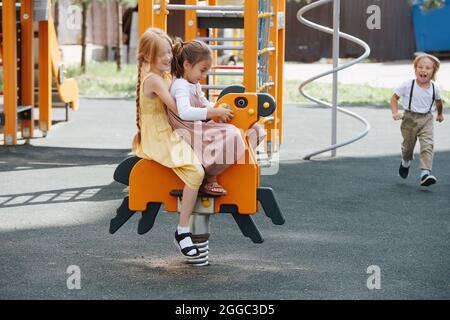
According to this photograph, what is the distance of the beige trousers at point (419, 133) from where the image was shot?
8.06 metres

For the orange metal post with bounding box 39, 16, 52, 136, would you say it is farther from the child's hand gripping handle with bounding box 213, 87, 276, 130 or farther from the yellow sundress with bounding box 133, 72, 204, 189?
the child's hand gripping handle with bounding box 213, 87, 276, 130

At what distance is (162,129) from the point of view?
15.9ft

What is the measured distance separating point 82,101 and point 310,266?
1206cm

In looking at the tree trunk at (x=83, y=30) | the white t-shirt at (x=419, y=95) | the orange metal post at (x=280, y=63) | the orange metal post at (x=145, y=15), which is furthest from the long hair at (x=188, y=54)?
the tree trunk at (x=83, y=30)

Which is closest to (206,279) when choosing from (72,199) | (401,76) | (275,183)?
(72,199)

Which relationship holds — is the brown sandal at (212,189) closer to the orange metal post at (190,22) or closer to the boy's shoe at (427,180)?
the boy's shoe at (427,180)

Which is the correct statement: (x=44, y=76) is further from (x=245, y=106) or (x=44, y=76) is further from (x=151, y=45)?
(x=245, y=106)

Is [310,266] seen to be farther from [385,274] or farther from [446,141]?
[446,141]

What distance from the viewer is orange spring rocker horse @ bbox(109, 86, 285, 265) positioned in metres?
4.81

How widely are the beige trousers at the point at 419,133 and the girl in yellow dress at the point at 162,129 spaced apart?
3728 millimetres

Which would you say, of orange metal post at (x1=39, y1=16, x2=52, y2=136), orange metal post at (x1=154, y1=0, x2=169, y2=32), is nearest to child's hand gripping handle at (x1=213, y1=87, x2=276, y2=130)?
orange metal post at (x1=154, y1=0, x2=169, y2=32)

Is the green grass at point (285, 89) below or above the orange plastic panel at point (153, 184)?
below

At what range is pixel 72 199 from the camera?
712 centimetres

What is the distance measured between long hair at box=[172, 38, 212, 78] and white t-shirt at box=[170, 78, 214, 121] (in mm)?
92
